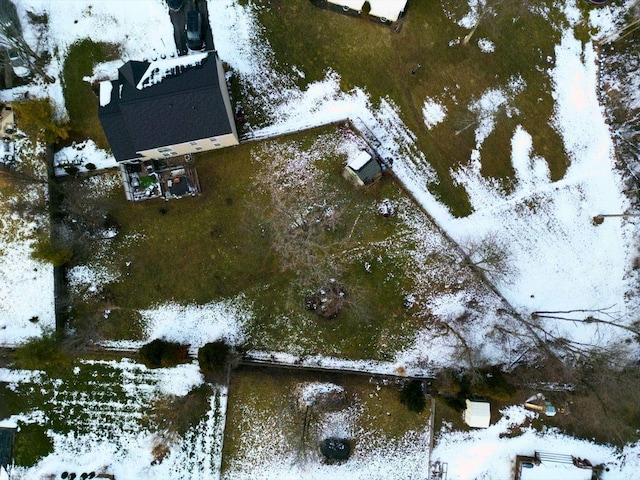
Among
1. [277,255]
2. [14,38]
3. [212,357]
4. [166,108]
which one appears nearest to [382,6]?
[166,108]

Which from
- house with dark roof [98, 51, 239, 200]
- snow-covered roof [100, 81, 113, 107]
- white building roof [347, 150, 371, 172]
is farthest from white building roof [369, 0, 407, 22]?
snow-covered roof [100, 81, 113, 107]

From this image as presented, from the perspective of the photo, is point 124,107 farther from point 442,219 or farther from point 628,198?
point 628,198

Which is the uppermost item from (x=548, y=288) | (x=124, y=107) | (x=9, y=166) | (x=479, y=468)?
(x=124, y=107)

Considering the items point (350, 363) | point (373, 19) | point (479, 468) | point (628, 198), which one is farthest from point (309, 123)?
point (479, 468)

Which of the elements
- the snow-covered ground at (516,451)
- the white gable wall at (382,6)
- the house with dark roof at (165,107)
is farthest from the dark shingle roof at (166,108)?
the snow-covered ground at (516,451)

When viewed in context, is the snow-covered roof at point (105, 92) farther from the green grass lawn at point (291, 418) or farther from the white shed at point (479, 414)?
the white shed at point (479, 414)

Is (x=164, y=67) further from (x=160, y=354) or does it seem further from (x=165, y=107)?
(x=160, y=354)
